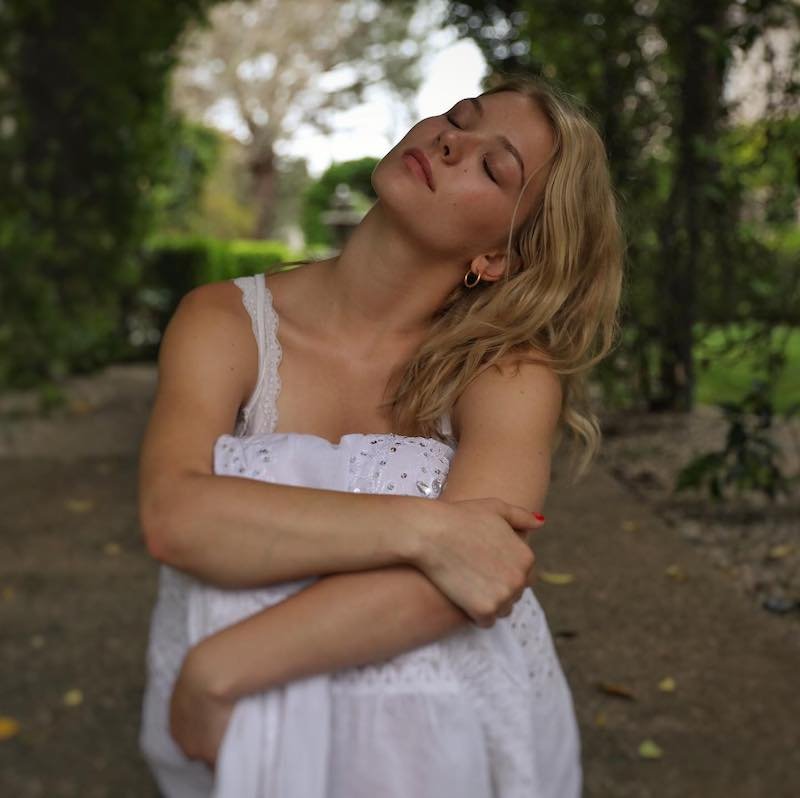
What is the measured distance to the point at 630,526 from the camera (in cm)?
505

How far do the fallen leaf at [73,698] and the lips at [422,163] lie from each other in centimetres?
226

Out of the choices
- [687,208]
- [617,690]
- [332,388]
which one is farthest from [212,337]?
[687,208]

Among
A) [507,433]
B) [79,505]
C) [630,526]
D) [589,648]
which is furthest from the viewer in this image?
[79,505]

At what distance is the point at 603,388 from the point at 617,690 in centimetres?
379

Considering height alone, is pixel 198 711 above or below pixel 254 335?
below

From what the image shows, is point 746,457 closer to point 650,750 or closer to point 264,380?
point 650,750

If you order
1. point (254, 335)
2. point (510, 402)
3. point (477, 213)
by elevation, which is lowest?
point (510, 402)

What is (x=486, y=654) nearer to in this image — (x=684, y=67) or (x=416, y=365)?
(x=416, y=365)

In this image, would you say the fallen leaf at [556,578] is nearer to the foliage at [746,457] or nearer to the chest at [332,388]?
the foliage at [746,457]

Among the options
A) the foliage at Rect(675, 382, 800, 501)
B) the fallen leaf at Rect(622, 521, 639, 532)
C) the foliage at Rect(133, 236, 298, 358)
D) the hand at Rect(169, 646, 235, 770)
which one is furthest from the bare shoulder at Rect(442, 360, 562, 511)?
the foliage at Rect(133, 236, 298, 358)

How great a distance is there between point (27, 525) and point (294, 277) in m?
3.56

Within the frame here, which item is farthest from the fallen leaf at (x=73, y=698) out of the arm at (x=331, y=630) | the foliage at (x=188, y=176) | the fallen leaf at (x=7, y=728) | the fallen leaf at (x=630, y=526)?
the foliage at (x=188, y=176)

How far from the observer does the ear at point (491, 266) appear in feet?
6.39

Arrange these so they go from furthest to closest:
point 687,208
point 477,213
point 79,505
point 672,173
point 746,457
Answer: point 672,173 < point 687,208 < point 79,505 < point 746,457 < point 477,213
